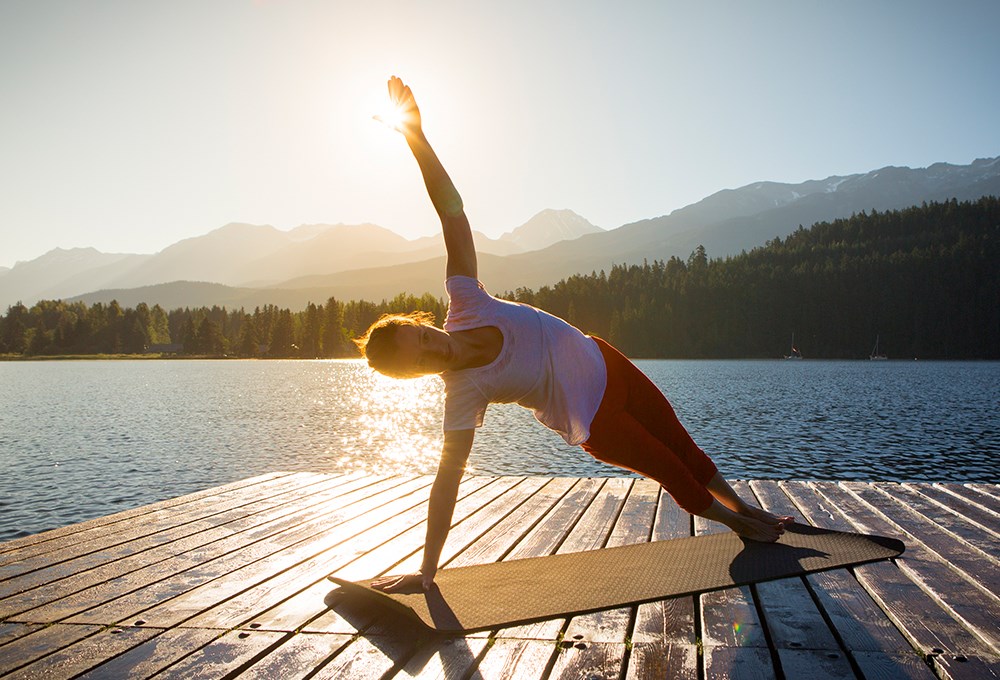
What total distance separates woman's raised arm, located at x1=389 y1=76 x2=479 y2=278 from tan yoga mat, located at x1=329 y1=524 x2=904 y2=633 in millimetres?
1490

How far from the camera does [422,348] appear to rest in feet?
9.67

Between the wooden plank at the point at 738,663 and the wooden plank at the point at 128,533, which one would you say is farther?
the wooden plank at the point at 128,533

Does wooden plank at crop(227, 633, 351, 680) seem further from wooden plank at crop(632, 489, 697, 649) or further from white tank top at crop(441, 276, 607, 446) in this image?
wooden plank at crop(632, 489, 697, 649)

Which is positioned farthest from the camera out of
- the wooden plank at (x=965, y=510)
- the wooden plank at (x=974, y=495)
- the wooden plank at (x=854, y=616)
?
the wooden plank at (x=974, y=495)

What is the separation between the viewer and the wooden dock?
266cm

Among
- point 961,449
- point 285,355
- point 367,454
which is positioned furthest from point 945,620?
point 285,355

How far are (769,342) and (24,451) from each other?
96873 mm

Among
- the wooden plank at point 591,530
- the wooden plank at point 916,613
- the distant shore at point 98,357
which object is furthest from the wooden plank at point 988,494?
the distant shore at point 98,357

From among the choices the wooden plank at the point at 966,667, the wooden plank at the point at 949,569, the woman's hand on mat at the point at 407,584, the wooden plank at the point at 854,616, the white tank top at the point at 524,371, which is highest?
the white tank top at the point at 524,371

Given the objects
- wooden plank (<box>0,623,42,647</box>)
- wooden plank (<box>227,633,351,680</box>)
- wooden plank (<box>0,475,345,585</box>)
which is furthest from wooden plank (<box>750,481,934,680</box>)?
wooden plank (<box>0,475,345,585</box>)

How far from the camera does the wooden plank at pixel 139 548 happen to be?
3879 millimetres

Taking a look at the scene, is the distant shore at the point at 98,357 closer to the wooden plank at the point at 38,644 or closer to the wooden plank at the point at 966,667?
the wooden plank at the point at 38,644

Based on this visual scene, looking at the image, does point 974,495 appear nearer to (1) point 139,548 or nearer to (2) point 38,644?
(1) point 139,548

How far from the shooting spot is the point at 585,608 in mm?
3209
